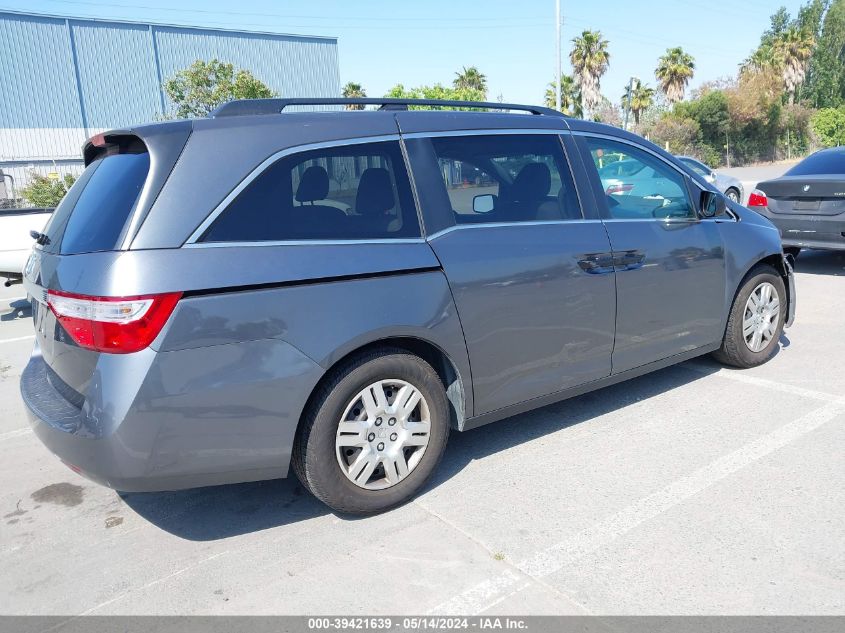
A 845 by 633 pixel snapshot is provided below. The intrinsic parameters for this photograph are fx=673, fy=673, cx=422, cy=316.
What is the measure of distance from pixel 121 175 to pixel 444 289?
1.52 metres

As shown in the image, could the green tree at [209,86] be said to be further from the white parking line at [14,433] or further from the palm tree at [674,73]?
the palm tree at [674,73]

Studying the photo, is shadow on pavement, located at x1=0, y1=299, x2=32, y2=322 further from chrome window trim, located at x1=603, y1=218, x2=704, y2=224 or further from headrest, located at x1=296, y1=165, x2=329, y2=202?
chrome window trim, located at x1=603, y1=218, x2=704, y2=224

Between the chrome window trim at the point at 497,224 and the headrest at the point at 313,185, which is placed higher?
the headrest at the point at 313,185

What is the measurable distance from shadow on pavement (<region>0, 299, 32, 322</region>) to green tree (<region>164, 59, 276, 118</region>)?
17.4 m

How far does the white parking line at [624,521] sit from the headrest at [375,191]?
1.71 m

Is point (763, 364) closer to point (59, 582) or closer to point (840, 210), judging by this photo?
point (840, 210)

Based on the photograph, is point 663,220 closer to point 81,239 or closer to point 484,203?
point 484,203

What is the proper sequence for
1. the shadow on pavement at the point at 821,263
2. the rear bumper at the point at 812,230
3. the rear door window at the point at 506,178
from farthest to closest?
the shadow on pavement at the point at 821,263 < the rear bumper at the point at 812,230 < the rear door window at the point at 506,178

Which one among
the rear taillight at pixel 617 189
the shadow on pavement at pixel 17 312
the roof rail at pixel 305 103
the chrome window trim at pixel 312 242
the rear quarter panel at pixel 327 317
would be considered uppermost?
the roof rail at pixel 305 103

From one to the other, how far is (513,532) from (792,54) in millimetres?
66644

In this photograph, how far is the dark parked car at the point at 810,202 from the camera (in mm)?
8078

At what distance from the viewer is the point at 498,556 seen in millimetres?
2855

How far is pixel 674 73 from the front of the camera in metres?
50.6

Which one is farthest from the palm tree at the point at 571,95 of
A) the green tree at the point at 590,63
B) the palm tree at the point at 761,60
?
the palm tree at the point at 761,60
